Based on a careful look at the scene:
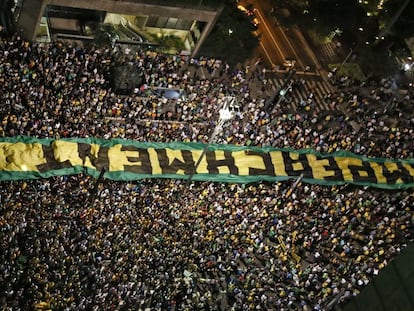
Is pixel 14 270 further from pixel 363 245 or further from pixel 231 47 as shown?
pixel 231 47

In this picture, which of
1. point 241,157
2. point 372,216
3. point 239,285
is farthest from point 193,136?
point 372,216

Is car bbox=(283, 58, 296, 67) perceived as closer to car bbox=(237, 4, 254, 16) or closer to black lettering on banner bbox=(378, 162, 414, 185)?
car bbox=(237, 4, 254, 16)

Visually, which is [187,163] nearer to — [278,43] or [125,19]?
[125,19]

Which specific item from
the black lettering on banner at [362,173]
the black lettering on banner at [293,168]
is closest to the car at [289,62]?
the black lettering on banner at [293,168]

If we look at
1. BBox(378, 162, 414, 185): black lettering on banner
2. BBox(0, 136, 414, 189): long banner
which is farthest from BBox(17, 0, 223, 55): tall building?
BBox(378, 162, 414, 185): black lettering on banner

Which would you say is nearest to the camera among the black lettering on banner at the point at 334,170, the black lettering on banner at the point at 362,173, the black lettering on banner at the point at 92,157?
the black lettering on banner at the point at 92,157

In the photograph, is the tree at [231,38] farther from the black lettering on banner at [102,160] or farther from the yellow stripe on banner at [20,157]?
the yellow stripe on banner at [20,157]

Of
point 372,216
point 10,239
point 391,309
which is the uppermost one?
point 391,309
